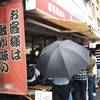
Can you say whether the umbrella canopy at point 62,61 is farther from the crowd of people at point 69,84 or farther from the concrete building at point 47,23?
the concrete building at point 47,23

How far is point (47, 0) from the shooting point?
277 inches

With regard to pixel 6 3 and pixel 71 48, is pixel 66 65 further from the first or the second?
pixel 6 3

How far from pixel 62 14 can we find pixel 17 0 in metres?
4.38

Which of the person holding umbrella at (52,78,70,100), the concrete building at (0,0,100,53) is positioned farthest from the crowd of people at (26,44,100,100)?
the concrete building at (0,0,100,53)

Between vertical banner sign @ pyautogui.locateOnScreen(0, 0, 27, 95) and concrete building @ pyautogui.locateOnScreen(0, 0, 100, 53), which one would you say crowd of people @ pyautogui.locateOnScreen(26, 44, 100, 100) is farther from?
concrete building @ pyautogui.locateOnScreen(0, 0, 100, 53)

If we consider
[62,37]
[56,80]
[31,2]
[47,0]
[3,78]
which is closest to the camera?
[56,80]

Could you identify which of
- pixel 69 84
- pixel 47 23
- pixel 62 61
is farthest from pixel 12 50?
pixel 47 23

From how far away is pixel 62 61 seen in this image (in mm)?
3873

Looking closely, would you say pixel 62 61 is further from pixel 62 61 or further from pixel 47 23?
pixel 47 23

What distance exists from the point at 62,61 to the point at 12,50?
1454 mm

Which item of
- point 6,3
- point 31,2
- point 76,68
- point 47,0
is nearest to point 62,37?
point 47,0

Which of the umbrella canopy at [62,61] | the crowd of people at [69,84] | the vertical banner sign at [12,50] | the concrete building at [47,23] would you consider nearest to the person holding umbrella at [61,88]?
the crowd of people at [69,84]

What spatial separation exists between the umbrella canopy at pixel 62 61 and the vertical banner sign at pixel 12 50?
629 mm

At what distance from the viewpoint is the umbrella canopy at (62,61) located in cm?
385
